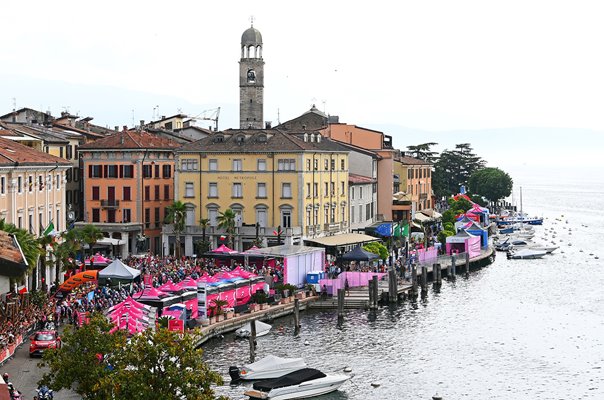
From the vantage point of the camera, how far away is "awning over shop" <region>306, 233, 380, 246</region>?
303 feet

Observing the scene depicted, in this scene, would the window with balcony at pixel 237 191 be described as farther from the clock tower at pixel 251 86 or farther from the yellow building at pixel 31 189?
the clock tower at pixel 251 86

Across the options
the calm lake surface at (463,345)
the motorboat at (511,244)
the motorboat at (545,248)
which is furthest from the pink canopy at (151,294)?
the motorboat at (511,244)

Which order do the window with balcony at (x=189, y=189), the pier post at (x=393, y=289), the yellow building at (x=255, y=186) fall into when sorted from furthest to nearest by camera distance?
1. the window with balcony at (x=189, y=189)
2. the yellow building at (x=255, y=186)
3. the pier post at (x=393, y=289)

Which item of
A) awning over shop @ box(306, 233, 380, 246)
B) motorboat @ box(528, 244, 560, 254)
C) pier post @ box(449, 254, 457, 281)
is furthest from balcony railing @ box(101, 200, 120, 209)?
motorboat @ box(528, 244, 560, 254)

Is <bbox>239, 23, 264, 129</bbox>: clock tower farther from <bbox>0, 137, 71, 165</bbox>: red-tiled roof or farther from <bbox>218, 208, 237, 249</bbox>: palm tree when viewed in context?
<bbox>0, 137, 71, 165</bbox>: red-tiled roof

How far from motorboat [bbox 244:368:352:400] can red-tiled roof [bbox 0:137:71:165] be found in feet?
74.0

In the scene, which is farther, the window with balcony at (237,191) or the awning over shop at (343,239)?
the window with balcony at (237,191)

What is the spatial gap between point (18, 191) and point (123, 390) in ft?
131

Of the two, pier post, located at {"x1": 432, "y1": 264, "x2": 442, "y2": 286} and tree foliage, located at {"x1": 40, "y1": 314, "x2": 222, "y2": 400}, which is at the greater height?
tree foliage, located at {"x1": 40, "y1": 314, "x2": 222, "y2": 400}

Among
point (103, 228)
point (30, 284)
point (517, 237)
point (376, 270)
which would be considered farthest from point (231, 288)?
point (517, 237)

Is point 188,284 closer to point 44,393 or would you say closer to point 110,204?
point 44,393

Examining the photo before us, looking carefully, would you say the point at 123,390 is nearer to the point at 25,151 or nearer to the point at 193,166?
the point at 25,151

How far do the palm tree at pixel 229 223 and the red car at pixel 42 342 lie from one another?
43.6 meters

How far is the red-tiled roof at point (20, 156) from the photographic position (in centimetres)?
6072
